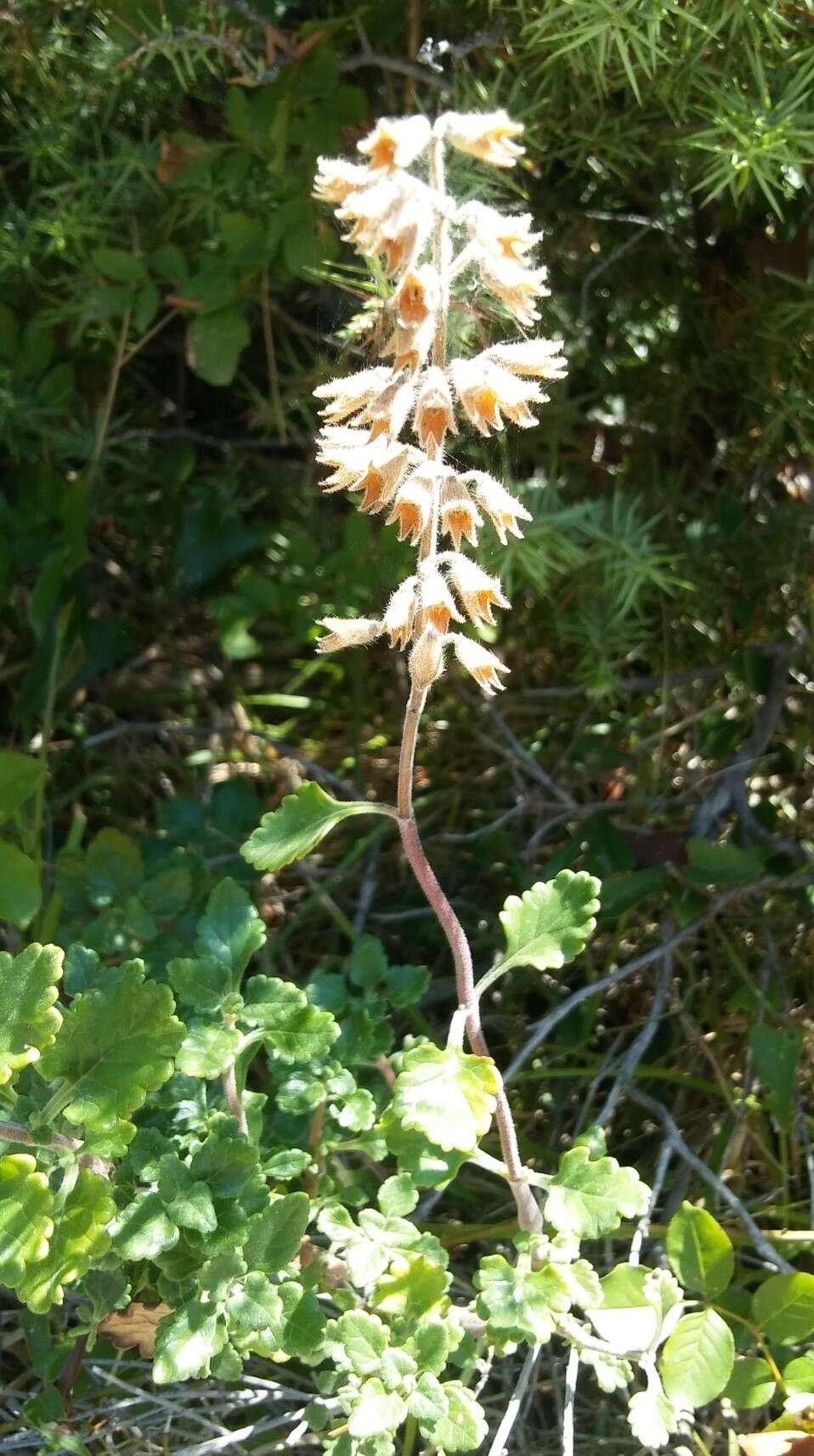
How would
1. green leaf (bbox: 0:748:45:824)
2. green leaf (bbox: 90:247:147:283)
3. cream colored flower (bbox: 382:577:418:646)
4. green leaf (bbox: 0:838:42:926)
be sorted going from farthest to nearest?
green leaf (bbox: 90:247:147:283) → green leaf (bbox: 0:748:45:824) → green leaf (bbox: 0:838:42:926) → cream colored flower (bbox: 382:577:418:646)

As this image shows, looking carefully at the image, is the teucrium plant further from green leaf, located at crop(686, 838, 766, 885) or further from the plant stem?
green leaf, located at crop(686, 838, 766, 885)

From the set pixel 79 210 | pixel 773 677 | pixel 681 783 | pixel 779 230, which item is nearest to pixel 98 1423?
pixel 681 783

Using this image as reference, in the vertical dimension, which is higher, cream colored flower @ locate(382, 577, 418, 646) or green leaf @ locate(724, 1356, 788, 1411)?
cream colored flower @ locate(382, 577, 418, 646)

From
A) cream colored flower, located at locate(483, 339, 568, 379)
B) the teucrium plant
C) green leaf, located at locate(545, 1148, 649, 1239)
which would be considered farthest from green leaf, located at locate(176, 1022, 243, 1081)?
cream colored flower, located at locate(483, 339, 568, 379)

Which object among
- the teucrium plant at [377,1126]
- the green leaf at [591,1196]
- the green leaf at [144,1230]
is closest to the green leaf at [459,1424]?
the teucrium plant at [377,1126]

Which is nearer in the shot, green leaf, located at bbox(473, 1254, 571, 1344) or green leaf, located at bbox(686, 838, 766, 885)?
green leaf, located at bbox(473, 1254, 571, 1344)

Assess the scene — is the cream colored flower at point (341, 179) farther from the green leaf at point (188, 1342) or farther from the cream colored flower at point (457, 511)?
the green leaf at point (188, 1342)
